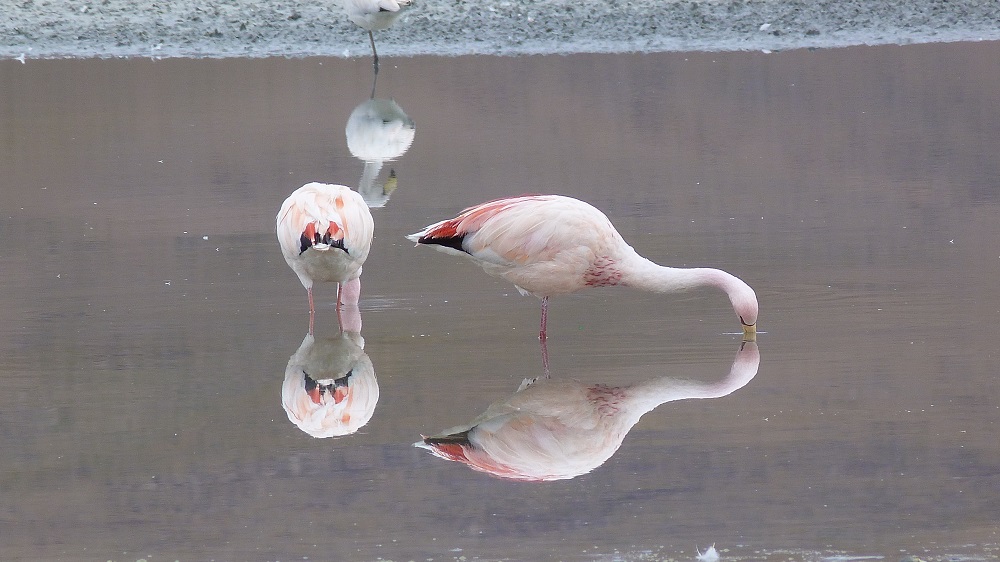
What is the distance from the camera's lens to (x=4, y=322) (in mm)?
6730

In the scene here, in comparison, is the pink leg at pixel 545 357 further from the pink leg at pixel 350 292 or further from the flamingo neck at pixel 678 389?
the pink leg at pixel 350 292

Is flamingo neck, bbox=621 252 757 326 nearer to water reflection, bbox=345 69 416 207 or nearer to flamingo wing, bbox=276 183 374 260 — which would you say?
flamingo wing, bbox=276 183 374 260

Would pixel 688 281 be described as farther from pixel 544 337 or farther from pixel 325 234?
pixel 325 234

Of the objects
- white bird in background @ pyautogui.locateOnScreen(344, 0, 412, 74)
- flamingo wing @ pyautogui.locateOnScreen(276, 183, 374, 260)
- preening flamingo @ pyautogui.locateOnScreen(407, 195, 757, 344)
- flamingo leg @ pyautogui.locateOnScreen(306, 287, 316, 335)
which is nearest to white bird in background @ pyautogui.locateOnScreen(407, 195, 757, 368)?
preening flamingo @ pyautogui.locateOnScreen(407, 195, 757, 344)

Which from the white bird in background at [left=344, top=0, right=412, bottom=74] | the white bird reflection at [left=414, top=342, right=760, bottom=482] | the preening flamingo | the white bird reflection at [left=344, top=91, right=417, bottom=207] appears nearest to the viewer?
the white bird reflection at [left=414, top=342, right=760, bottom=482]

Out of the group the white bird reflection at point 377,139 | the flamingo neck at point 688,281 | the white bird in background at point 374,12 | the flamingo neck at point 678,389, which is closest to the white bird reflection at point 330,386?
the flamingo neck at point 678,389

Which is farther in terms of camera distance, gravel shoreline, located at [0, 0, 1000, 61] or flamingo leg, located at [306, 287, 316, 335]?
gravel shoreline, located at [0, 0, 1000, 61]

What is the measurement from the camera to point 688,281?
636cm

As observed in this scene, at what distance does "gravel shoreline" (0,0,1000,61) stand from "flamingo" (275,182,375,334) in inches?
355

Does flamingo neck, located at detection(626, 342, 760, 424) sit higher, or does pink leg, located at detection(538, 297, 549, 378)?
pink leg, located at detection(538, 297, 549, 378)

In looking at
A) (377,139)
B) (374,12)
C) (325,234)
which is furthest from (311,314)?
(374,12)

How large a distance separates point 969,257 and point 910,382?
7.28ft

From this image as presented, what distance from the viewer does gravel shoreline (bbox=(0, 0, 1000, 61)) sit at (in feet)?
51.8

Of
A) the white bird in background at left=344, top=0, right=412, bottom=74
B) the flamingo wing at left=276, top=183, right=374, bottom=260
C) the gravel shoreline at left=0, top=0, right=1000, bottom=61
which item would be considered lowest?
the flamingo wing at left=276, top=183, right=374, bottom=260
